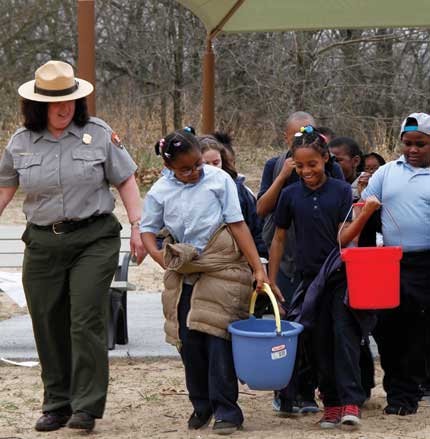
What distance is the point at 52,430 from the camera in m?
5.02

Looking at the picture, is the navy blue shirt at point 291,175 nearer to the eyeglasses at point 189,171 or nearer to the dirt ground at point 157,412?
the eyeglasses at point 189,171

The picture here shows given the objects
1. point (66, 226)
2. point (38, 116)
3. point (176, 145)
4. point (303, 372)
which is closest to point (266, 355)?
point (303, 372)

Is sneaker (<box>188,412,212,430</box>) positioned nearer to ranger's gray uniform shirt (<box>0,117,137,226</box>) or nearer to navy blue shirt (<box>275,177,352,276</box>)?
navy blue shirt (<box>275,177,352,276</box>)

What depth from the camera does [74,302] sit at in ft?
16.1

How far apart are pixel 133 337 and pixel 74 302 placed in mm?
2409

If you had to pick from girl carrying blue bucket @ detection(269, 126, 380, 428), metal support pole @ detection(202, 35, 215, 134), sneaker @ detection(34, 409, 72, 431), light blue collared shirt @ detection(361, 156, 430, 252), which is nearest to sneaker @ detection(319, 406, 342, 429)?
girl carrying blue bucket @ detection(269, 126, 380, 428)

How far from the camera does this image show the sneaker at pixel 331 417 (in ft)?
16.2

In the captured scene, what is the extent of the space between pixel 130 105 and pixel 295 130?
39.5ft

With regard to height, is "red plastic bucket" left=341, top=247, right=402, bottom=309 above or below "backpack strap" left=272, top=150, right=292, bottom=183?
below

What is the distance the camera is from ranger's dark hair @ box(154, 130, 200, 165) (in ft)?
15.6

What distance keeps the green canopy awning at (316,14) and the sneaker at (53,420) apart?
4.39 meters

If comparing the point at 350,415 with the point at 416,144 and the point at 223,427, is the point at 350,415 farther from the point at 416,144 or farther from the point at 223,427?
the point at 416,144

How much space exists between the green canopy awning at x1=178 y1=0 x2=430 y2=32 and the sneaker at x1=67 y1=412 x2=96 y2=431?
178 inches

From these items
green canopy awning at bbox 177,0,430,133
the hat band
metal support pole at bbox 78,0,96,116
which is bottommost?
the hat band
